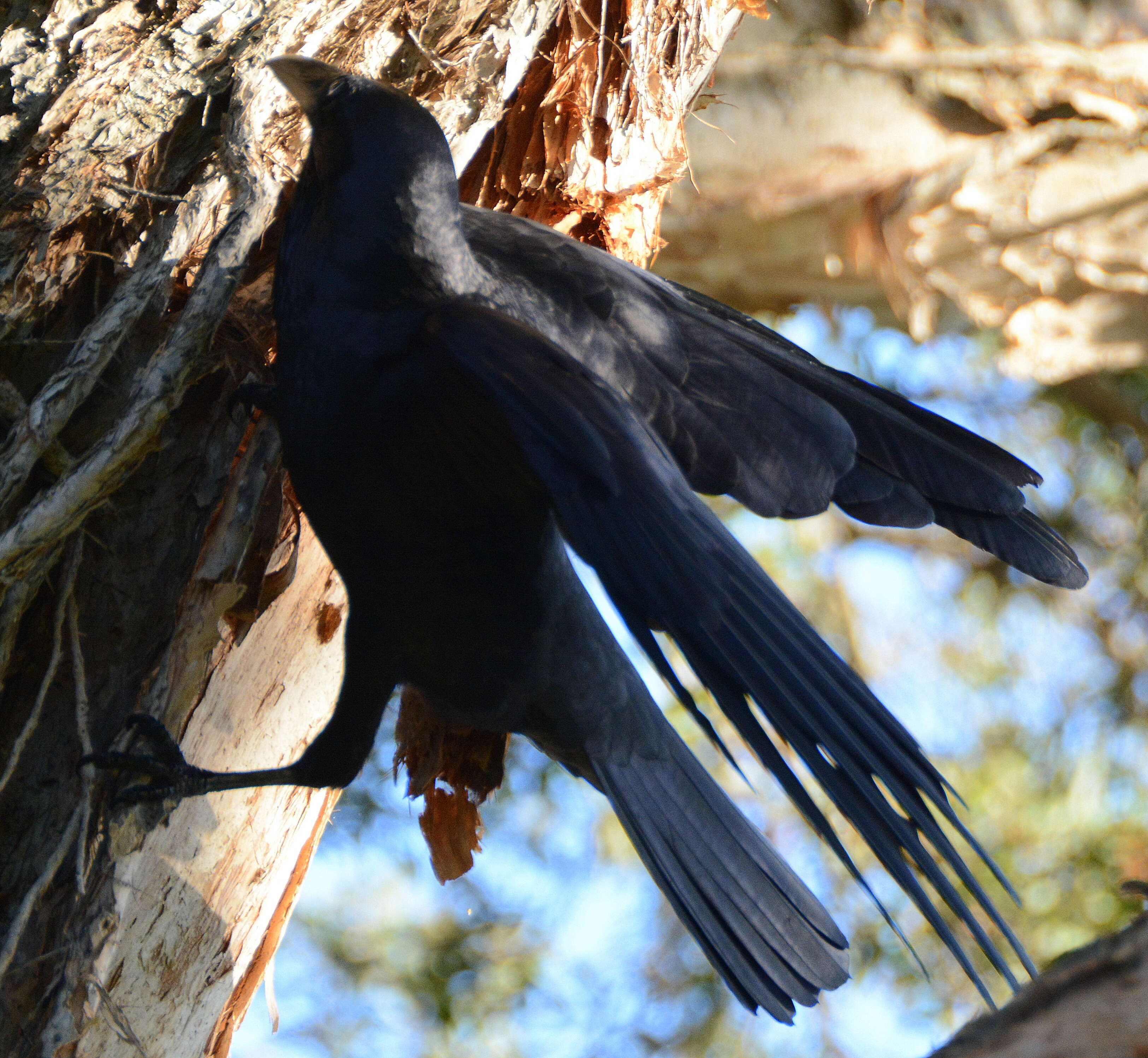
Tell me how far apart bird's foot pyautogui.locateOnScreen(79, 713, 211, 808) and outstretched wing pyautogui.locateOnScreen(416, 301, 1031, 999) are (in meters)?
0.69

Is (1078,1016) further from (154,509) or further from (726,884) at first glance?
(154,509)

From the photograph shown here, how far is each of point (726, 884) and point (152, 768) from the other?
2.70 ft

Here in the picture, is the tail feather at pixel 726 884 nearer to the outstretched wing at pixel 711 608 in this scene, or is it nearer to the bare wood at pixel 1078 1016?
the outstretched wing at pixel 711 608

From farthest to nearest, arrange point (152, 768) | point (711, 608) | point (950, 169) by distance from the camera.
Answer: point (950, 169) < point (152, 768) < point (711, 608)

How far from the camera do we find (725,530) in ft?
4.30

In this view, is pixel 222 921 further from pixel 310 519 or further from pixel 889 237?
pixel 889 237

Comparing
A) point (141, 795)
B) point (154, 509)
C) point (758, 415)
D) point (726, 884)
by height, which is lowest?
point (726, 884)

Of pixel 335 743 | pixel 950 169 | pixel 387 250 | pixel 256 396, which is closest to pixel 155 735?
pixel 335 743

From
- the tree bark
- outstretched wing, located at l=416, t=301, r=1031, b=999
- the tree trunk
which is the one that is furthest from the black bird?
the tree bark

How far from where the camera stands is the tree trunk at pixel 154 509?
149 centimetres

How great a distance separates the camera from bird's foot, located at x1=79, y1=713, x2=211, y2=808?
4.93 ft

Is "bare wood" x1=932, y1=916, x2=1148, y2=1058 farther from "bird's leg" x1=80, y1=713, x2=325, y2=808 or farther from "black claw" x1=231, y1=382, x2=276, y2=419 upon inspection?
"black claw" x1=231, y1=382, x2=276, y2=419

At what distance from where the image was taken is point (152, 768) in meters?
1.50

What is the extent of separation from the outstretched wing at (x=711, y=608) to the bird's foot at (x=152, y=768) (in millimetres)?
692
